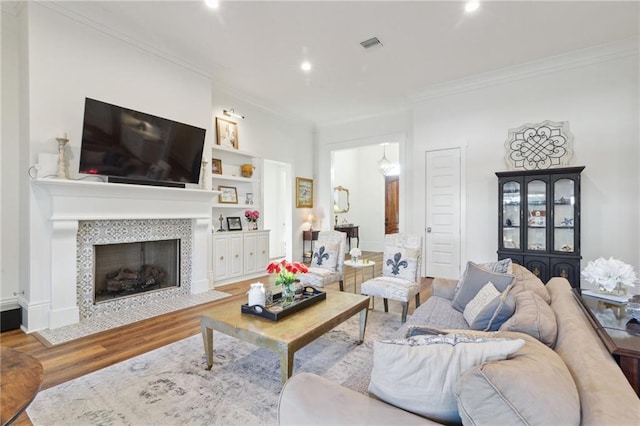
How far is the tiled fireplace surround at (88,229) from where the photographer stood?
307 cm

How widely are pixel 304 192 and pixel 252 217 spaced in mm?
1926

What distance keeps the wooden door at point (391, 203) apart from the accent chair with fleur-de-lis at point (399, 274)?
18.3ft

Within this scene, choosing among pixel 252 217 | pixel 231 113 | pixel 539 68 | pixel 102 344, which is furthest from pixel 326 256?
pixel 539 68

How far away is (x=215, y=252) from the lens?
4.82 m

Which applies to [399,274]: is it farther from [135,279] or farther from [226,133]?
[226,133]

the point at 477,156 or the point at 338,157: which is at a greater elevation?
the point at 338,157

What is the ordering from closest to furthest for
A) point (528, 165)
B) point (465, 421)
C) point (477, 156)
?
point (465, 421) < point (528, 165) < point (477, 156)

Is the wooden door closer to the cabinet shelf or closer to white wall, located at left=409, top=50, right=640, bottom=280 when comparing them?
white wall, located at left=409, top=50, right=640, bottom=280

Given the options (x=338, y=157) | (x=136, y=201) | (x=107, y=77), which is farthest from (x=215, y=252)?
(x=338, y=157)

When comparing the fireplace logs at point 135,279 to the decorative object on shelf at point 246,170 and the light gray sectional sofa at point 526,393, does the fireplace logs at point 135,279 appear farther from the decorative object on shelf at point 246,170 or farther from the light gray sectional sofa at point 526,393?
the light gray sectional sofa at point 526,393

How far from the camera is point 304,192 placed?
7.22 metres

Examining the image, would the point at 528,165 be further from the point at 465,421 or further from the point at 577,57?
the point at 465,421

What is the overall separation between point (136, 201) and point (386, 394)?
3717 mm

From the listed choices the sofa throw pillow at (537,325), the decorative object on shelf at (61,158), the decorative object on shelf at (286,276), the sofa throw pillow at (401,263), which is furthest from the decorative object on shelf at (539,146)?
the decorative object on shelf at (61,158)
